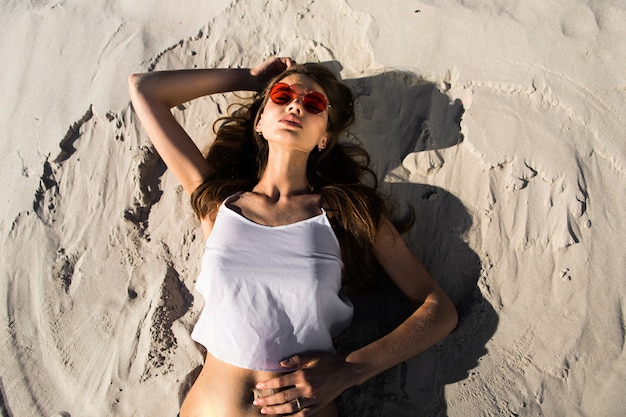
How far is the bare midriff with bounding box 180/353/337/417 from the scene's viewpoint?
2.41 metres

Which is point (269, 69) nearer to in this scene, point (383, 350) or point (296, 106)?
point (296, 106)

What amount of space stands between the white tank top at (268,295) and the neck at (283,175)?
313 mm

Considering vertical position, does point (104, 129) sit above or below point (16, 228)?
above

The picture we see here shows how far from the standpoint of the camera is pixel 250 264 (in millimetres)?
2475

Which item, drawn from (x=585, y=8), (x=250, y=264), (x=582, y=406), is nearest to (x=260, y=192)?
(x=250, y=264)

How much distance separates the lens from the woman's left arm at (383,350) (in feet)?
7.86

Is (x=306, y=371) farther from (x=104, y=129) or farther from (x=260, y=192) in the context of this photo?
(x=104, y=129)

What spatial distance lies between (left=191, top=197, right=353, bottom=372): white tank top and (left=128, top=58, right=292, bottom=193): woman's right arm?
497 millimetres

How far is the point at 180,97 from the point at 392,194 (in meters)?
1.34

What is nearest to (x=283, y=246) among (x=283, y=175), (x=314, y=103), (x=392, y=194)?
(x=283, y=175)

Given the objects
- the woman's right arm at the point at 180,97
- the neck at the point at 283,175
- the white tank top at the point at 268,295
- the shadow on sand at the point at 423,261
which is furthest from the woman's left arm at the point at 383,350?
the woman's right arm at the point at 180,97

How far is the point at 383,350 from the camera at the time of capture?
100 inches

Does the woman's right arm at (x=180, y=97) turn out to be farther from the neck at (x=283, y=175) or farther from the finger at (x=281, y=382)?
the finger at (x=281, y=382)

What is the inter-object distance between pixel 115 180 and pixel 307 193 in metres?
1.33
